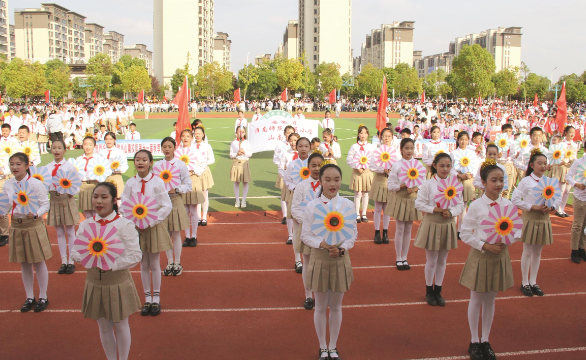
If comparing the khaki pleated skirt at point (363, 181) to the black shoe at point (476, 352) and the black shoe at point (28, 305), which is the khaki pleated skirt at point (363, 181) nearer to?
the black shoe at point (476, 352)

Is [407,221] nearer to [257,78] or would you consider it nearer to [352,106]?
[352,106]

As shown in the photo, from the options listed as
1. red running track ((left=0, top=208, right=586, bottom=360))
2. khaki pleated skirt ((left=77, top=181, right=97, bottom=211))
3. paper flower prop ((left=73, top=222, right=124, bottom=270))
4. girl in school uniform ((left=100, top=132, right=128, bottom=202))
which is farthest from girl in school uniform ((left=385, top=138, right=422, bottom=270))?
khaki pleated skirt ((left=77, top=181, right=97, bottom=211))

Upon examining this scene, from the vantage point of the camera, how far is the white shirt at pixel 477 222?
4688mm

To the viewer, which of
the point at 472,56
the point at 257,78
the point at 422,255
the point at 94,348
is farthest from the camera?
the point at 257,78

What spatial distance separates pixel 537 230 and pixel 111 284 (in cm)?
523

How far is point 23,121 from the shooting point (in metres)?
21.1

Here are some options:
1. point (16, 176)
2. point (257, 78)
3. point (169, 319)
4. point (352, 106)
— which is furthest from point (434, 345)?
point (257, 78)

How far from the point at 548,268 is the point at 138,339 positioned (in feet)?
20.3

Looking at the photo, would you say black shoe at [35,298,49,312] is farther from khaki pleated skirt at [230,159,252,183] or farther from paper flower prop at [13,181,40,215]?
khaki pleated skirt at [230,159,252,183]

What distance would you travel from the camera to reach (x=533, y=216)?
6.31 meters

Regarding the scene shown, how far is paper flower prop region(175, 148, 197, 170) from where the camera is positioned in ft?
26.9

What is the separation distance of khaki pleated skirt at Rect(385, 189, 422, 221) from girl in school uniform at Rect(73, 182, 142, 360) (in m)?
4.04

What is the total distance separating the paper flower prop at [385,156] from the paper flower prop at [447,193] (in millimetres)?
2414

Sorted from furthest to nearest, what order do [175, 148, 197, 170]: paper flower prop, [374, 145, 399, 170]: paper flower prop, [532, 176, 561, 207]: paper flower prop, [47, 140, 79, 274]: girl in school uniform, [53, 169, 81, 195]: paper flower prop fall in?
[374, 145, 399, 170]: paper flower prop, [175, 148, 197, 170]: paper flower prop, [47, 140, 79, 274]: girl in school uniform, [53, 169, 81, 195]: paper flower prop, [532, 176, 561, 207]: paper flower prop
